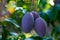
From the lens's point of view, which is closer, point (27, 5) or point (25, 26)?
point (25, 26)

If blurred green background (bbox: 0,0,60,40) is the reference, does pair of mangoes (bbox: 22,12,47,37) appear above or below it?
below

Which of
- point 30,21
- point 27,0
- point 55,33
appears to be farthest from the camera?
point 27,0

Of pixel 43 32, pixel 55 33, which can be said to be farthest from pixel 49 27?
pixel 43 32

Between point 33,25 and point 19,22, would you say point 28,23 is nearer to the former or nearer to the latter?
point 33,25

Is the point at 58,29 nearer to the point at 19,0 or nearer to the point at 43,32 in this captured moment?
the point at 43,32

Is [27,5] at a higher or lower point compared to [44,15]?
higher

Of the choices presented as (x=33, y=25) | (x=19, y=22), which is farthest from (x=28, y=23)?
(x=19, y=22)

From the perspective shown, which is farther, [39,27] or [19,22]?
[19,22]

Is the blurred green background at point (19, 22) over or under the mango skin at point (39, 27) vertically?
over

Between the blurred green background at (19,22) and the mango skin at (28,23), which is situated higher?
the blurred green background at (19,22)

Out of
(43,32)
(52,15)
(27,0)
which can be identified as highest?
(27,0)

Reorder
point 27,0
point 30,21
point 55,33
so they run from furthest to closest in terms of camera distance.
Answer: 1. point 27,0
2. point 55,33
3. point 30,21
